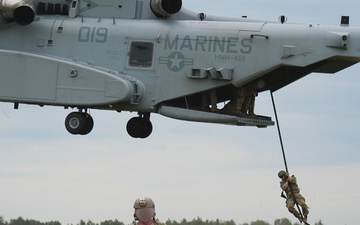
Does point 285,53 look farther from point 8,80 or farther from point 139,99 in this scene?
point 8,80

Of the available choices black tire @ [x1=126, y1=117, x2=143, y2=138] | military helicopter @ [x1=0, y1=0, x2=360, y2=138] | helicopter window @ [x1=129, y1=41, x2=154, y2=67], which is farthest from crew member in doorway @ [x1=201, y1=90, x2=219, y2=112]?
black tire @ [x1=126, y1=117, x2=143, y2=138]

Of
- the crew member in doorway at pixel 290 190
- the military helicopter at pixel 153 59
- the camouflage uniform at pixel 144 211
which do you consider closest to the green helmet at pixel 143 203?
the camouflage uniform at pixel 144 211

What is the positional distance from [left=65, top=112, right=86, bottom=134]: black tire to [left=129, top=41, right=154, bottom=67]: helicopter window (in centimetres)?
200

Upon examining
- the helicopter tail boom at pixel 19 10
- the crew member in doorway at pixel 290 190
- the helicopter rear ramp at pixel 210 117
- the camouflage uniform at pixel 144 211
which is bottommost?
the camouflage uniform at pixel 144 211

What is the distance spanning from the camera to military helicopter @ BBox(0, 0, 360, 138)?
2991 centimetres

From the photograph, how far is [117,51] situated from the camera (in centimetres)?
3114

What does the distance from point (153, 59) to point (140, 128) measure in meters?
2.47

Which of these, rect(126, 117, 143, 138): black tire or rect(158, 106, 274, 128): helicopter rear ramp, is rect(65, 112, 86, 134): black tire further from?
rect(158, 106, 274, 128): helicopter rear ramp

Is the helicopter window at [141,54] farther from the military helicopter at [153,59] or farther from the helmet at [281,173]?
the helmet at [281,173]

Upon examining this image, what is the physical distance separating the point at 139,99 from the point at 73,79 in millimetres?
1714

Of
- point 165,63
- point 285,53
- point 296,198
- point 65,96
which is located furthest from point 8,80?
point 296,198

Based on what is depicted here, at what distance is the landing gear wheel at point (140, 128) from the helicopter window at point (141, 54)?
2157mm

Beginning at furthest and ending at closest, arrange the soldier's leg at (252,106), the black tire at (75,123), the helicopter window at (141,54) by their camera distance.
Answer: the black tire at (75,123)
the soldier's leg at (252,106)
the helicopter window at (141,54)

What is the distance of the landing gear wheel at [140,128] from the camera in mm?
32469
